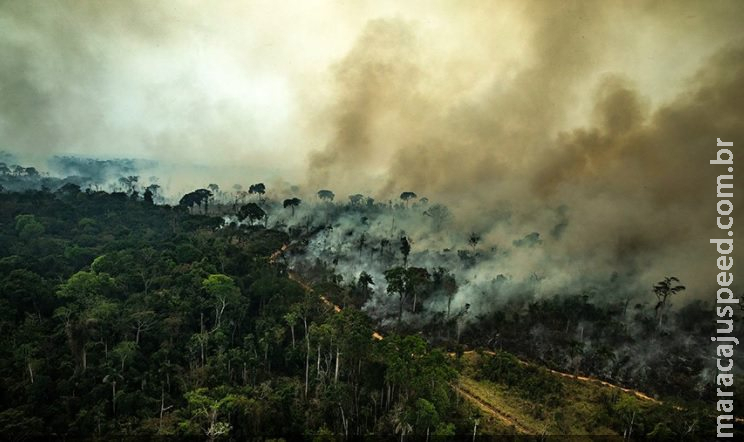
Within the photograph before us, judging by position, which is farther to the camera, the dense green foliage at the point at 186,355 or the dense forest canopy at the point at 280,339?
the dense forest canopy at the point at 280,339

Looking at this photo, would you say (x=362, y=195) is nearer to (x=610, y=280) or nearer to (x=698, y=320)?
(x=610, y=280)

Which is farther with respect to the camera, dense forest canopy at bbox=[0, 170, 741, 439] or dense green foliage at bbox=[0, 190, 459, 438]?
dense forest canopy at bbox=[0, 170, 741, 439]

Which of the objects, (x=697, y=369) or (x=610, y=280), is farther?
(x=610, y=280)

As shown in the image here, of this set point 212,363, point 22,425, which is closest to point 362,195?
point 212,363

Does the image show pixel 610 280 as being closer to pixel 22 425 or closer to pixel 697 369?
pixel 697 369

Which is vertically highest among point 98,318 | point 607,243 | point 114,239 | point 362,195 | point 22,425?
point 362,195

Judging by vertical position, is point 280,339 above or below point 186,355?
above

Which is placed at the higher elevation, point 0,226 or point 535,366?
point 0,226

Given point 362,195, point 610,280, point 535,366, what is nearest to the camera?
point 535,366

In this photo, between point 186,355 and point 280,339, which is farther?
point 280,339

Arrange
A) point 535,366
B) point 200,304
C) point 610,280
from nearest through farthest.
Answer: point 200,304 < point 535,366 < point 610,280
